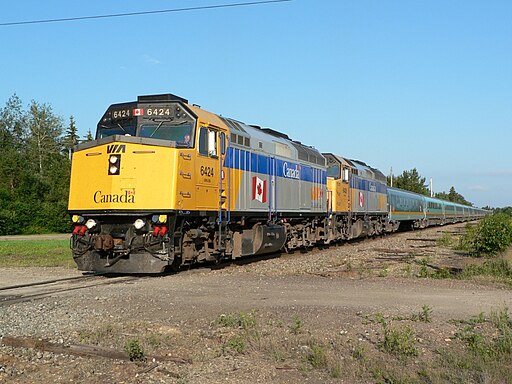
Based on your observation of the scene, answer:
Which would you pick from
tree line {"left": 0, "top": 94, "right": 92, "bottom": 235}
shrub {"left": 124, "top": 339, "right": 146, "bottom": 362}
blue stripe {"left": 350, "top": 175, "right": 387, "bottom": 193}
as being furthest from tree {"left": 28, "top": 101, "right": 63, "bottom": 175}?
shrub {"left": 124, "top": 339, "right": 146, "bottom": 362}

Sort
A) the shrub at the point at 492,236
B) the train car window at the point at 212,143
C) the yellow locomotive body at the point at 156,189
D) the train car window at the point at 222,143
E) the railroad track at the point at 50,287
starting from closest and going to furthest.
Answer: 1. the railroad track at the point at 50,287
2. the yellow locomotive body at the point at 156,189
3. the train car window at the point at 212,143
4. the train car window at the point at 222,143
5. the shrub at the point at 492,236

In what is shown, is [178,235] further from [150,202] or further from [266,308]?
[266,308]

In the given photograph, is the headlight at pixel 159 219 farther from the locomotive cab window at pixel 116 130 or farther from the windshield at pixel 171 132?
the locomotive cab window at pixel 116 130

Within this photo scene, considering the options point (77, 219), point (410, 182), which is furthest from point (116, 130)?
point (410, 182)

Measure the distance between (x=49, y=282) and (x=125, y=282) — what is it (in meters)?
2.01

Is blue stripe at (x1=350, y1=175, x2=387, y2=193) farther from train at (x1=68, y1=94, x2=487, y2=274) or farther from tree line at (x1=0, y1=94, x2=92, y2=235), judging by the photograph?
tree line at (x1=0, y1=94, x2=92, y2=235)

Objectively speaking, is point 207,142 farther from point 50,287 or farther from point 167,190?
point 50,287

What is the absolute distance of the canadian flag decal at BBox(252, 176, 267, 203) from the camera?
17641mm

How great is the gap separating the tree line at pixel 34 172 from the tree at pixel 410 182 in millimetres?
56147

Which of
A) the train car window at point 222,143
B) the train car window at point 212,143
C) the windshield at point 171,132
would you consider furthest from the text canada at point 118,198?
the train car window at point 222,143

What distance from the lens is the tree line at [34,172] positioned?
1992 inches

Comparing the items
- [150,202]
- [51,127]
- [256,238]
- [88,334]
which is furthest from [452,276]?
[51,127]

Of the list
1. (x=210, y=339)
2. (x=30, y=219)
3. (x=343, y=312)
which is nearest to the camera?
(x=210, y=339)

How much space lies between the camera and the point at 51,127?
233 feet
